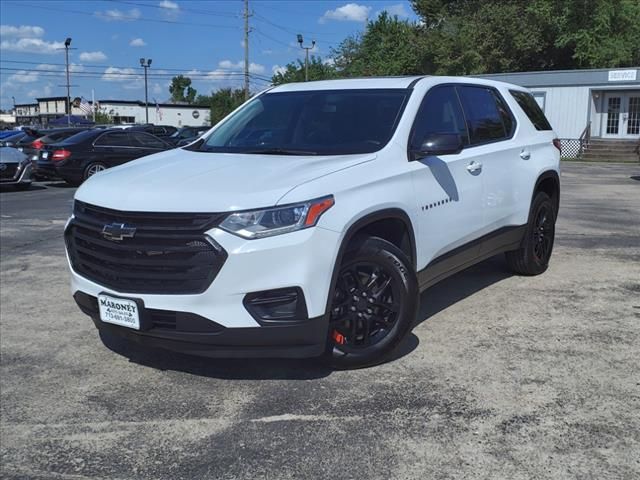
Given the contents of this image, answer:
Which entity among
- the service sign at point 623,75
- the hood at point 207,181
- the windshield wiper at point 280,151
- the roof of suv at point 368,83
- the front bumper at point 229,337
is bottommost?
the front bumper at point 229,337

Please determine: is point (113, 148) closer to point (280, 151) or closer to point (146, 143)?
point (146, 143)

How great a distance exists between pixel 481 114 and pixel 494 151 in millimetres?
356

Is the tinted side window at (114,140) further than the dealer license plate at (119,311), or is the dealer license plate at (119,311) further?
the tinted side window at (114,140)

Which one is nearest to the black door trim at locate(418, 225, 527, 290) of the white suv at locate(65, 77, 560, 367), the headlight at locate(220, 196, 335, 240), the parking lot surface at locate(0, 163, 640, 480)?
the white suv at locate(65, 77, 560, 367)

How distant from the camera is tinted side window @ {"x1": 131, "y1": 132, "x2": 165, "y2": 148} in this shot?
1788 cm

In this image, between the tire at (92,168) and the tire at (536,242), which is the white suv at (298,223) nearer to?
the tire at (536,242)

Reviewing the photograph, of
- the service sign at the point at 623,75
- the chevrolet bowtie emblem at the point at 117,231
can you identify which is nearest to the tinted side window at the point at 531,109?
the chevrolet bowtie emblem at the point at 117,231

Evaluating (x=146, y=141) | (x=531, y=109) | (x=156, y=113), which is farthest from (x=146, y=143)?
(x=156, y=113)

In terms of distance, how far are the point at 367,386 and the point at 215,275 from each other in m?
1.21

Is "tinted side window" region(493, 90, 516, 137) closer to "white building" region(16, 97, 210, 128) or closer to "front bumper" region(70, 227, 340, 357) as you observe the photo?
"front bumper" region(70, 227, 340, 357)

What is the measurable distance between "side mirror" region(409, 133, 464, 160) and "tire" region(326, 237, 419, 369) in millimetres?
733

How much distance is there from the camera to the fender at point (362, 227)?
3703 millimetres

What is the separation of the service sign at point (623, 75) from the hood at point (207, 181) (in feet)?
93.0

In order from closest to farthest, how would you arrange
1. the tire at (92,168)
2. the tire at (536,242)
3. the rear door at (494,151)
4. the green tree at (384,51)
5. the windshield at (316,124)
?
the windshield at (316,124)
the rear door at (494,151)
the tire at (536,242)
the tire at (92,168)
the green tree at (384,51)
